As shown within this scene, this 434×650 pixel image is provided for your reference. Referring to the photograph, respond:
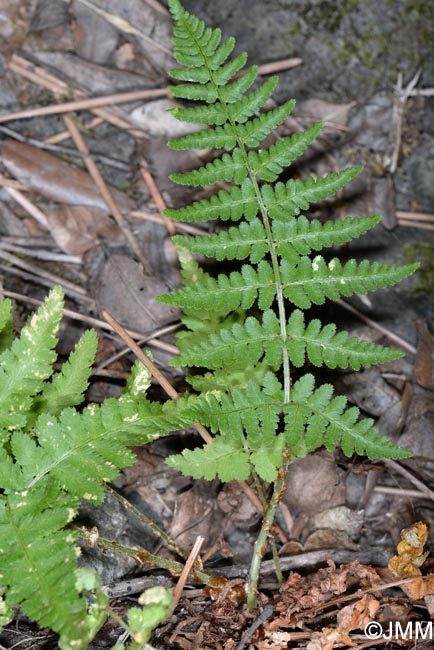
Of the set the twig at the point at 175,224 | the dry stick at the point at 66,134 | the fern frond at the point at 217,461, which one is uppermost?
the dry stick at the point at 66,134

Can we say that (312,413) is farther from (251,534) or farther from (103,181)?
(103,181)

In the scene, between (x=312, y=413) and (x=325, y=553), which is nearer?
(x=312, y=413)

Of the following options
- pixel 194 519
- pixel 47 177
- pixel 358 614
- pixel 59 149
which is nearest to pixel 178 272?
pixel 47 177

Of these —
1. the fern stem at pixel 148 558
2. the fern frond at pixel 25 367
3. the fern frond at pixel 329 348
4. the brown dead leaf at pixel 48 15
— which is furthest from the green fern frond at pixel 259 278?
the brown dead leaf at pixel 48 15

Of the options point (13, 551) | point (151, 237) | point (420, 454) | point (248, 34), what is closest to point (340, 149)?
point (248, 34)

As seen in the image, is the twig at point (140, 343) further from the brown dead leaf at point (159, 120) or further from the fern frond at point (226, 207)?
the brown dead leaf at point (159, 120)

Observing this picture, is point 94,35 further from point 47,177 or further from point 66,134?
point 47,177

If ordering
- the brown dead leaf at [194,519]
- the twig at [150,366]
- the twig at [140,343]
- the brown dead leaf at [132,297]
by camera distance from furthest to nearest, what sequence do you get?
the brown dead leaf at [132,297] → the twig at [140,343] → the brown dead leaf at [194,519] → the twig at [150,366]
